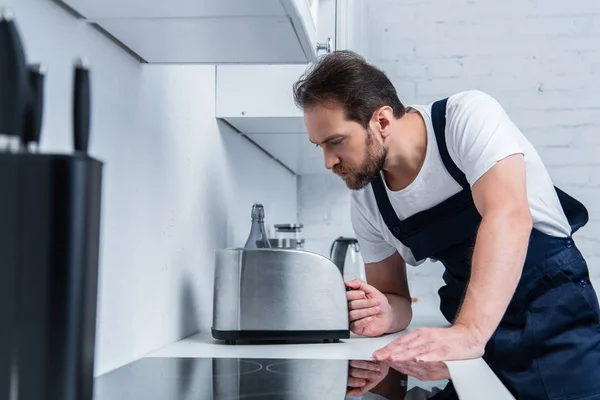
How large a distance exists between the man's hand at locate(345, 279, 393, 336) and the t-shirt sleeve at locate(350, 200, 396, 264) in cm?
21

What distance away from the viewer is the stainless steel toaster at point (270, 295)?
1.09 metres

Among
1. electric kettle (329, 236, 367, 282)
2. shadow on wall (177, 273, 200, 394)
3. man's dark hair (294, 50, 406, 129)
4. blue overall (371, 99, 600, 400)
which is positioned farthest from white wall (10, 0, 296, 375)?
electric kettle (329, 236, 367, 282)

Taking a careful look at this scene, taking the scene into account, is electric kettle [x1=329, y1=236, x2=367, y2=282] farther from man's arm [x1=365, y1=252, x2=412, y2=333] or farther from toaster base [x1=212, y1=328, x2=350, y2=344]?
toaster base [x1=212, y1=328, x2=350, y2=344]

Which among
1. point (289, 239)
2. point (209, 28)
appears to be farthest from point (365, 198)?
point (209, 28)

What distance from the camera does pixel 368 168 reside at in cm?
129

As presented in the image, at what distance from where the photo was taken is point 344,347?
1104mm

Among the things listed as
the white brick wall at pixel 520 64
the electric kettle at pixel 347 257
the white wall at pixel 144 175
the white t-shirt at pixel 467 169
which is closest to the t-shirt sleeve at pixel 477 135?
the white t-shirt at pixel 467 169

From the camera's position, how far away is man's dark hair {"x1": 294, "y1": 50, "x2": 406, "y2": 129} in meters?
1.24

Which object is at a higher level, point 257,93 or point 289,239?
point 257,93

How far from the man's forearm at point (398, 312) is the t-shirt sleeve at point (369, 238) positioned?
10cm

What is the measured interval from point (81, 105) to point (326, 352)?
0.78 meters

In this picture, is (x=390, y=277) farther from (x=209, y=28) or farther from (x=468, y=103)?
(x=209, y=28)

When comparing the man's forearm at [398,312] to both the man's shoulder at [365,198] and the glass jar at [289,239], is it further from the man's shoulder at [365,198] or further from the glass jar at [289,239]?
the glass jar at [289,239]

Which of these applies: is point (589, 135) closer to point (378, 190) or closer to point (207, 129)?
point (378, 190)
